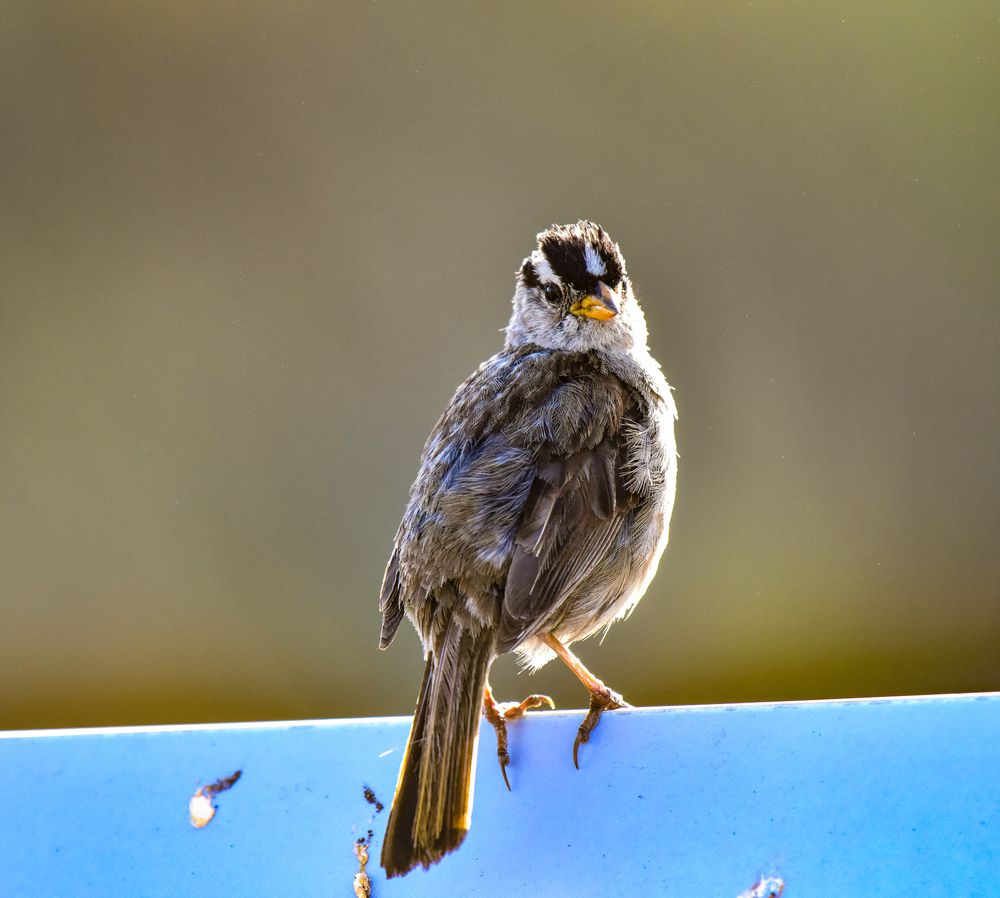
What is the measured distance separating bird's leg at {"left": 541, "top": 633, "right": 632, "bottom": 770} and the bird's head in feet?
3.45

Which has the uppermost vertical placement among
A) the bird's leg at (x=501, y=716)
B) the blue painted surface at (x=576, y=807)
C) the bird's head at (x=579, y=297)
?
the bird's head at (x=579, y=297)

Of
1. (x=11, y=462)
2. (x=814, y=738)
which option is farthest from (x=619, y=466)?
(x=11, y=462)

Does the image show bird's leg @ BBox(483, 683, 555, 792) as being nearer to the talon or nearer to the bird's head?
the talon

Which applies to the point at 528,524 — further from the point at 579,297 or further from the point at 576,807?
the point at 579,297

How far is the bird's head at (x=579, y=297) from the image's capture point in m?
4.64

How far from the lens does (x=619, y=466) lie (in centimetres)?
407

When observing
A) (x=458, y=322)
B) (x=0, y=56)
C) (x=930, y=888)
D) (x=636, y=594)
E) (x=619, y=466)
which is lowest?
(x=930, y=888)

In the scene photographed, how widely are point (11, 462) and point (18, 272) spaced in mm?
1186

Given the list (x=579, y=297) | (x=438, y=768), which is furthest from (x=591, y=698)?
(x=579, y=297)

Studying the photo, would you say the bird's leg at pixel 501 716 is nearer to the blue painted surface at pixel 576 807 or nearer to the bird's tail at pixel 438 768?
the blue painted surface at pixel 576 807

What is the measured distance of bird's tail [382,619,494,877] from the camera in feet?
10.1

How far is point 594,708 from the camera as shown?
3523 mm

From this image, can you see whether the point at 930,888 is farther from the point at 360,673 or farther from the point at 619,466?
the point at 360,673

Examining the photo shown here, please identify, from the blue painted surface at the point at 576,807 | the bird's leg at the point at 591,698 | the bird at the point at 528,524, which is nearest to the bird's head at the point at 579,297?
the bird at the point at 528,524
